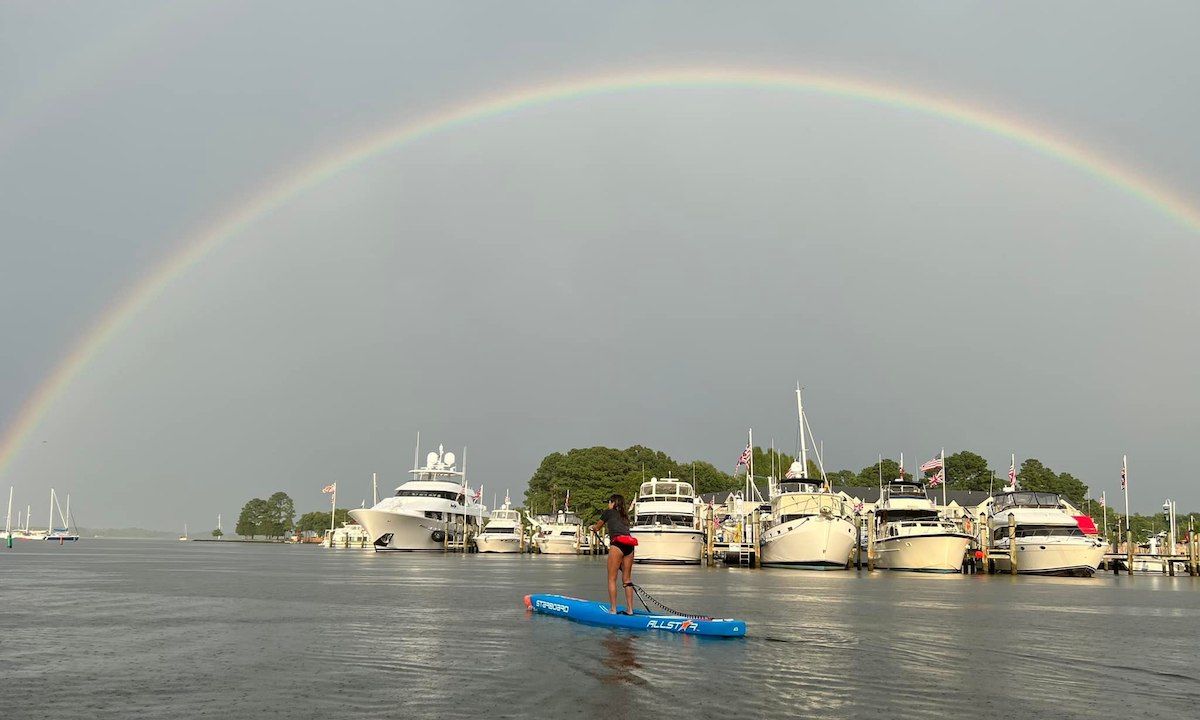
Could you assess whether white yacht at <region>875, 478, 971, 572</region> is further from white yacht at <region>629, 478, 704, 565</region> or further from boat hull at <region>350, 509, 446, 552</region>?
boat hull at <region>350, 509, 446, 552</region>

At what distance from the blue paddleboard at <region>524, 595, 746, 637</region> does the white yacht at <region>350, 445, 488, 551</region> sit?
105697mm

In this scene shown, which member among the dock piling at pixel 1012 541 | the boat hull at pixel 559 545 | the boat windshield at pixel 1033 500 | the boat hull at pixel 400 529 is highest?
the boat windshield at pixel 1033 500

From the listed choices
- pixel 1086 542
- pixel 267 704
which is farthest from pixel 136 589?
pixel 1086 542

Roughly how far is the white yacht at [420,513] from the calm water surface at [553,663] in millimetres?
97040

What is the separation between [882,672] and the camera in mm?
17062

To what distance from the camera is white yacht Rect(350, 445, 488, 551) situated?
130 metres

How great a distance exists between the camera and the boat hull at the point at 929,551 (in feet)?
257

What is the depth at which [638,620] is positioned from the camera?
22906 mm

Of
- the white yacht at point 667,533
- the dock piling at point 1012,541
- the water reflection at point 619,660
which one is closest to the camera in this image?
the water reflection at point 619,660

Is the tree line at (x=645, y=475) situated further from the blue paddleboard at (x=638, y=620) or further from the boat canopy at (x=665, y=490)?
the blue paddleboard at (x=638, y=620)

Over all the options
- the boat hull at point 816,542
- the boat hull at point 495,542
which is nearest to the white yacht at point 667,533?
the boat hull at point 816,542

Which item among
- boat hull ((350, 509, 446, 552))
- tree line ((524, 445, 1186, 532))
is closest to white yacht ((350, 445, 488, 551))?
boat hull ((350, 509, 446, 552))

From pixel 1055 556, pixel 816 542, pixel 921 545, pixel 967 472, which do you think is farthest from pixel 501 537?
pixel 967 472

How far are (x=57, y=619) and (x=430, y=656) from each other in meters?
13.5
